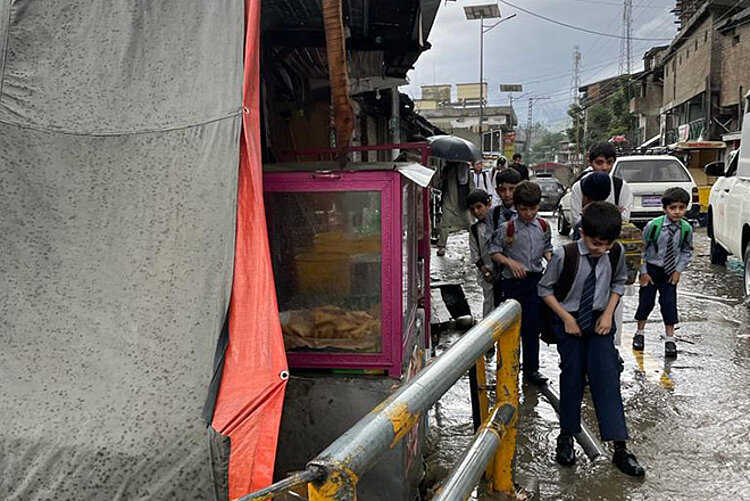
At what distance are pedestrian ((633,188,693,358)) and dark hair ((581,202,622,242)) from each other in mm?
2343

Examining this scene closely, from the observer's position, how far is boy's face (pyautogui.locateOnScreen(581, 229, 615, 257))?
11.9 feet

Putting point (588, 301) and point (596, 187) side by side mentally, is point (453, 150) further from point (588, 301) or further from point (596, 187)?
point (588, 301)

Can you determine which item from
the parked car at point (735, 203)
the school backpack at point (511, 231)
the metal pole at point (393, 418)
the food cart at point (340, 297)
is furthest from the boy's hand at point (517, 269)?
the parked car at point (735, 203)

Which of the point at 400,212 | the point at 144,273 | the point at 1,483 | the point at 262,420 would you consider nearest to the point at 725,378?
the point at 400,212

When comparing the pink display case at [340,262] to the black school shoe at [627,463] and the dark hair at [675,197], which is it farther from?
the dark hair at [675,197]

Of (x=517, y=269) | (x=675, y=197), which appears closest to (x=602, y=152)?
(x=517, y=269)

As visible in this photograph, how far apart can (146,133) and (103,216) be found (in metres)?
0.38

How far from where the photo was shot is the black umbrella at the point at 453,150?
11430mm

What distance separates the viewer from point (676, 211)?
561cm

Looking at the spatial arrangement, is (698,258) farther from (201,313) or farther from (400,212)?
(201,313)

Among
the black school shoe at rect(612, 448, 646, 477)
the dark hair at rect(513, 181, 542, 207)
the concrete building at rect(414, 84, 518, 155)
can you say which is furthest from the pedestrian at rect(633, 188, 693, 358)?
the concrete building at rect(414, 84, 518, 155)

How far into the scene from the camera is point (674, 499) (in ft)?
11.4

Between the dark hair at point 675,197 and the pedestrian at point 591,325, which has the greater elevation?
the dark hair at point 675,197

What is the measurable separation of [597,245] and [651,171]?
35.6 feet
